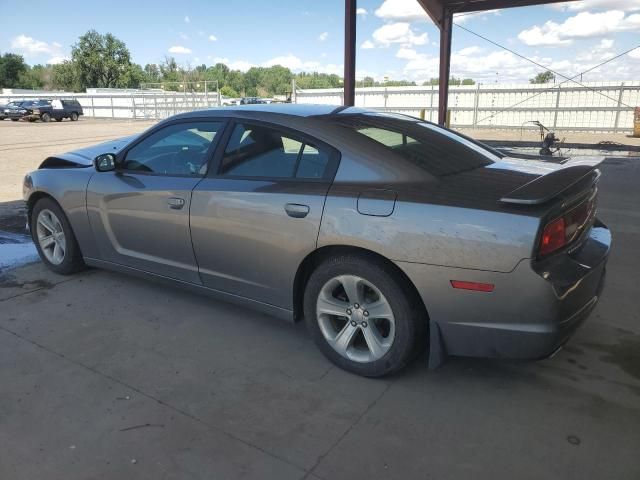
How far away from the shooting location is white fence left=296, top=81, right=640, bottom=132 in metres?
20.0

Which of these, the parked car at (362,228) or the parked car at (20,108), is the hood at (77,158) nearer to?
the parked car at (362,228)

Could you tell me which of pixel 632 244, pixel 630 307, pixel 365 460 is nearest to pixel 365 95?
pixel 632 244

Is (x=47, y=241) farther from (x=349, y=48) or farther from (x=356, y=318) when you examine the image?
(x=349, y=48)

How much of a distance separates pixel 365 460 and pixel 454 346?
757 millimetres

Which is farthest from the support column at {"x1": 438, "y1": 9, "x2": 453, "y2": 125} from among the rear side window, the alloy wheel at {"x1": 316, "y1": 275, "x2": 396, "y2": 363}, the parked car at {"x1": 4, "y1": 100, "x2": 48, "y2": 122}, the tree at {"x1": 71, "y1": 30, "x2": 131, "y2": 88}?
the tree at {"x1": 71, "y1": 30, "x2": 131, "y2": 88}

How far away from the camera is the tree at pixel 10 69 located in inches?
3418

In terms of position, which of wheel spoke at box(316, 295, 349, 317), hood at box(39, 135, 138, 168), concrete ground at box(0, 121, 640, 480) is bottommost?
concrete ground at box(0, 121, 640, 480)

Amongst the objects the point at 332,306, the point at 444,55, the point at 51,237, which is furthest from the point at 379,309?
the point at 444,55

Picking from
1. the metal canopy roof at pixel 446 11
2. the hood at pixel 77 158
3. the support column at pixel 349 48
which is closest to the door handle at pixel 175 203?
the hood at pixel 77 158

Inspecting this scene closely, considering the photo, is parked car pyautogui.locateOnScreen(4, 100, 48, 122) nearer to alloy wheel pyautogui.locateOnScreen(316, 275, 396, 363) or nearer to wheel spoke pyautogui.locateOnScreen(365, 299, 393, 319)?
alloy wheel pyautogui.locateOnScreen(316, 275, 396, 363)

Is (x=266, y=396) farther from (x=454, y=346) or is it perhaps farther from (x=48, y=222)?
(x=48, y=222)

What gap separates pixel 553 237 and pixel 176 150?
2.73 meters

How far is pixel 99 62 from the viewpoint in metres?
80.2

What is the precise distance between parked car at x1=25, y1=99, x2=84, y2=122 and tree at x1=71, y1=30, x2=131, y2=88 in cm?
5096
